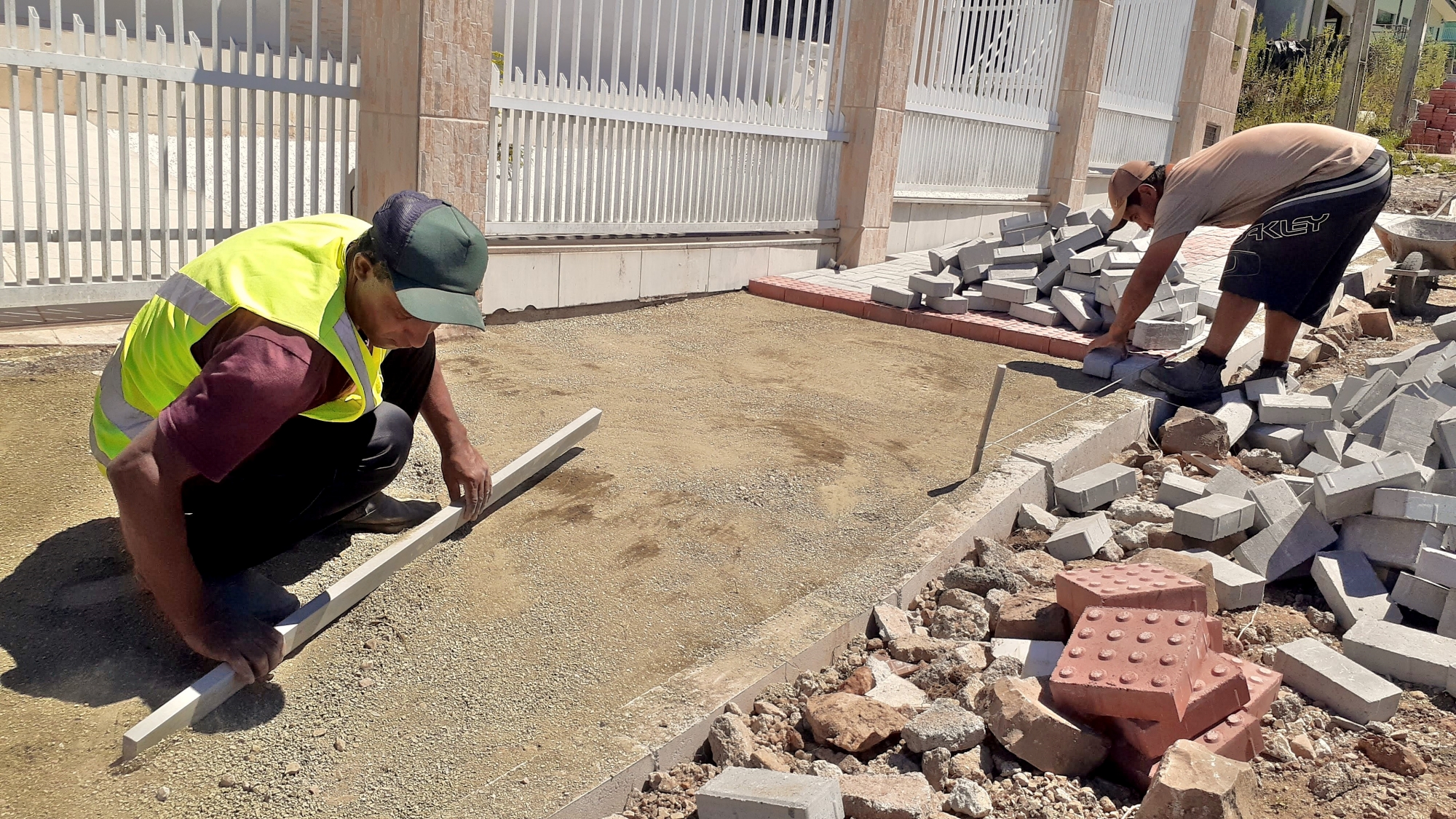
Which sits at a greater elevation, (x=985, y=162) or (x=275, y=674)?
(x=985, y=162)

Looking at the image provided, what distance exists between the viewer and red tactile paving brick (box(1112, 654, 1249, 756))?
2.37 meters

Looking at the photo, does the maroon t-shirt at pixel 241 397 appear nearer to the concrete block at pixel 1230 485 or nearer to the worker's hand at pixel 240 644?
the worker's hand at pixel 240 644

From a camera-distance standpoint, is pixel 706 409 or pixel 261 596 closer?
pixel 261 596

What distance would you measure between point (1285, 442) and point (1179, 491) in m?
1.13

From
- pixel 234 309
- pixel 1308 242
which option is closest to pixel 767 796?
pixel 234 309

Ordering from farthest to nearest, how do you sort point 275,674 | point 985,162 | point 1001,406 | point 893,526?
point 985,162 → point 1001,406 → point 893,526 → point 275,674

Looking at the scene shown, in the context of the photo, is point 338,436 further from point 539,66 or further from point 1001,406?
point 539,66

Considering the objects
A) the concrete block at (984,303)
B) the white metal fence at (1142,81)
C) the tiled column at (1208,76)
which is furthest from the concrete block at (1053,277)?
the tiled column at (1208,76)

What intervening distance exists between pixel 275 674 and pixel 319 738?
275mm

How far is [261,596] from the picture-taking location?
8.91 ft

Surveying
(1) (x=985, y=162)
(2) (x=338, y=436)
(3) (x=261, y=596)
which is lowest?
(3) (x=261, y=596)

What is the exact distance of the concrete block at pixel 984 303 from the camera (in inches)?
279

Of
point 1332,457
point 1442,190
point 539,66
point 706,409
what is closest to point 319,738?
point 706,409

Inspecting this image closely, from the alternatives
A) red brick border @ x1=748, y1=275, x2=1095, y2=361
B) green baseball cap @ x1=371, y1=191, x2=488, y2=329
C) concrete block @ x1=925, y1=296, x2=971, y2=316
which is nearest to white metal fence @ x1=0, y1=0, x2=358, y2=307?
green baseball cap @ x1=371, y1=191, x2=488, y2=329
